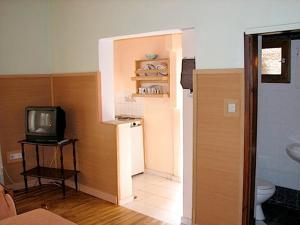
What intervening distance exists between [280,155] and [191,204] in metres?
1.35

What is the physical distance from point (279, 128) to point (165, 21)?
1.86 meters

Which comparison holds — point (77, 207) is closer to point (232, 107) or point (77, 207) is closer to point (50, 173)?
point (50, 173)

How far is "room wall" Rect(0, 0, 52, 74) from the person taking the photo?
4109mm

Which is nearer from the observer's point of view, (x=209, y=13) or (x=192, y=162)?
(x=209, y=13)

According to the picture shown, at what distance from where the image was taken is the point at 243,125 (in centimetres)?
274

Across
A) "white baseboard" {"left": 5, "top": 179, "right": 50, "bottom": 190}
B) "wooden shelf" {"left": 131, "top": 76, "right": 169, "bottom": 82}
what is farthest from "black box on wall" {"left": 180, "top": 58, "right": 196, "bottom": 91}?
"white baseboard" {"left": 5, "top": 179, "right": 50, "bottom": 190}

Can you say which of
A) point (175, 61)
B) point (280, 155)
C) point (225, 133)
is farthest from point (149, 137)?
point (225, 133)

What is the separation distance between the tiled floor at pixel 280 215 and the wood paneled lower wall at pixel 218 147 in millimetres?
854

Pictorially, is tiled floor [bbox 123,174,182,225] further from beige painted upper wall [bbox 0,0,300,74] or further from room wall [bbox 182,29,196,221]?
beige painted upper wall [bbox 0,0,300,74]

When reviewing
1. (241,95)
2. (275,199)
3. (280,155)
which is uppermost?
(241,95)

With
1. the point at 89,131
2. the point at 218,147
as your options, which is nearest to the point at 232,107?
the point at 218,147

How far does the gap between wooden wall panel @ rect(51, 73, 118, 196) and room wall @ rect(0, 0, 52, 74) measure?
1.24ft

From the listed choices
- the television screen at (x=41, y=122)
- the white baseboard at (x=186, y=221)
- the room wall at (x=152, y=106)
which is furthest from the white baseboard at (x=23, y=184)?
the white baseboard at (x=186, y=221)

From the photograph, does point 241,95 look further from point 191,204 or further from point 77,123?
point 77,123
